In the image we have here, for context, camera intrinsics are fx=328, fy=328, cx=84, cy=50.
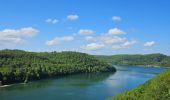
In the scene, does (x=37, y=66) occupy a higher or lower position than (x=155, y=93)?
higher

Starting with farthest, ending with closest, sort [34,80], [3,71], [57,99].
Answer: [34,80] < [3,71] < [57,99]

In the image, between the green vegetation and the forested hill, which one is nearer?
the green vegetation

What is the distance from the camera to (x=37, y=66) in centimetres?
10056

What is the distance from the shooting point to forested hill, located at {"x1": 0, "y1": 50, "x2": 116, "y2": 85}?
78875mm

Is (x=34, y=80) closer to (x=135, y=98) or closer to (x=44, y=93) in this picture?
(x=44, y=93)

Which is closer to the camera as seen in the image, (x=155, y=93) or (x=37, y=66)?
(x=155, y=93)

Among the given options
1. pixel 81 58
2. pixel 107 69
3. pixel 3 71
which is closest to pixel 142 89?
pixel 3 71

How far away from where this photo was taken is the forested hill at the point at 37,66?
7888cm

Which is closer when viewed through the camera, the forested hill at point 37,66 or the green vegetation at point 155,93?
the green vegetation at point 155,93

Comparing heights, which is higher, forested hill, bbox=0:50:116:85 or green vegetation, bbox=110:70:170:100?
forested hill, bbox=0:50:116:85

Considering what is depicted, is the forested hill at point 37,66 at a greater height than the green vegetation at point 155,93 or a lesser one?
greater

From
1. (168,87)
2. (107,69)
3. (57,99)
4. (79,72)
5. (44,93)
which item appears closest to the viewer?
(168,87)

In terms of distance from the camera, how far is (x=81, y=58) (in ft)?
507

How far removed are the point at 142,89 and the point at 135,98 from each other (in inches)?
149
